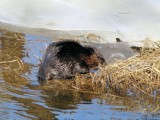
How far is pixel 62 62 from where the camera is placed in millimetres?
6129

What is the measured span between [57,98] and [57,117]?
0.72 meters

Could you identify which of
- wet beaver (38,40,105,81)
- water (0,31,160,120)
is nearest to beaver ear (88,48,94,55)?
wet beaver (38,40,105,81)

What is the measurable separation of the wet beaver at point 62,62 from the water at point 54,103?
0.62 feet

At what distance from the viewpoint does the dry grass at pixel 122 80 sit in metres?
5.64

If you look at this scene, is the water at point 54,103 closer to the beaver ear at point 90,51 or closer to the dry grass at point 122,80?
the dry grass at point 122,80

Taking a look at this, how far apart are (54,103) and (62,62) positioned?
1.24 metres

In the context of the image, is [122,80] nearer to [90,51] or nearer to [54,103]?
[90,51]

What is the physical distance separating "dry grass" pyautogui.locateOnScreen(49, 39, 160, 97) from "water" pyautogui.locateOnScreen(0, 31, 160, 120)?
208 mm

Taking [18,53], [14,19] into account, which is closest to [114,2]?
[14,19]

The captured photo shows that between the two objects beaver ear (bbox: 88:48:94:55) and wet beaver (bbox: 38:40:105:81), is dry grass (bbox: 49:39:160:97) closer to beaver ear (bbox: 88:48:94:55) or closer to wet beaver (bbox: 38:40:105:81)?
wet beaver (bbox: 38:40:105:81)

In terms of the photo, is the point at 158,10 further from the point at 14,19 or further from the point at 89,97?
the point at 89,97

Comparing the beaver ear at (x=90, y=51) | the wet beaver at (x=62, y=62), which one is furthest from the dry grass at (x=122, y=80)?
the beaver ear at (x=90, y=51)

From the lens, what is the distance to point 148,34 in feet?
28.7

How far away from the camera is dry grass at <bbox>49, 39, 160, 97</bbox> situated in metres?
5.64
